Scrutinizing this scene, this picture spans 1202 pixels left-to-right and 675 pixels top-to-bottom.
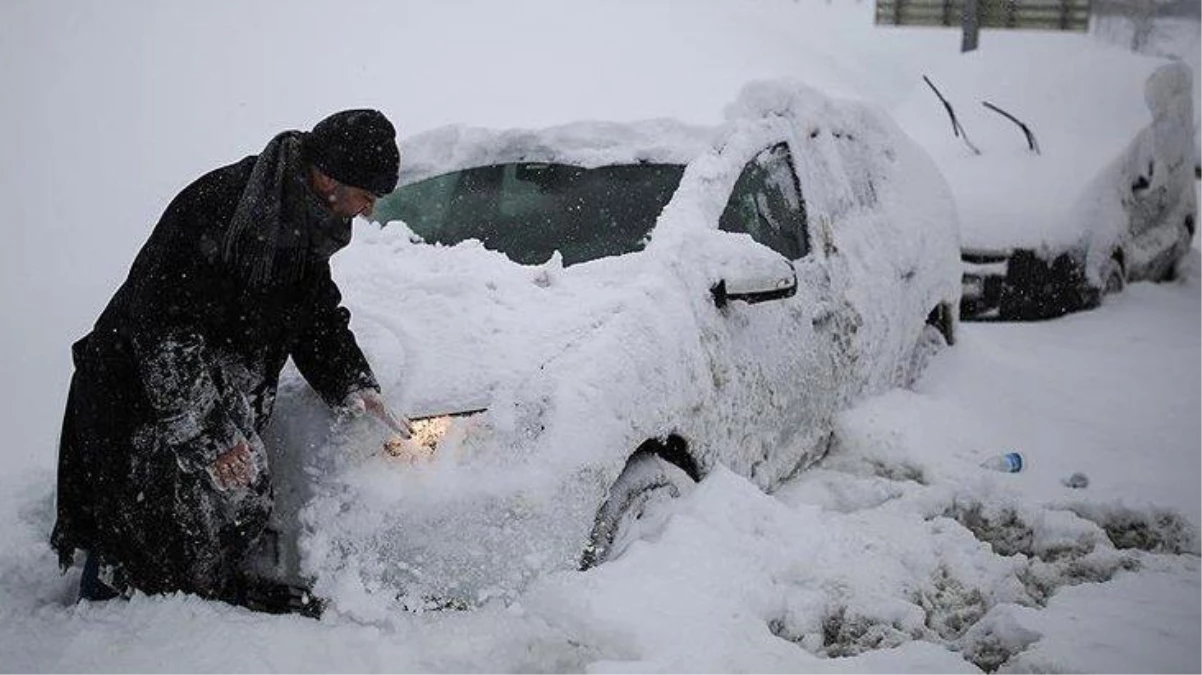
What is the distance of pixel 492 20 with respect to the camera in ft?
78.1

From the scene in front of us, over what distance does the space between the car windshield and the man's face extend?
1042mm

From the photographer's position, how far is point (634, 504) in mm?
2871

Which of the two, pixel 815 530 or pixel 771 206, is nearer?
pixel 815 530

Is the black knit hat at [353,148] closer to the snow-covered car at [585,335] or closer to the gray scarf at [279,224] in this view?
the gray scarf at [279,224]

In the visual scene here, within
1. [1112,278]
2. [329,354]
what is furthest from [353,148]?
[1112,278]

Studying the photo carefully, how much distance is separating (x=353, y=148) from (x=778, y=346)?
6.57 feet

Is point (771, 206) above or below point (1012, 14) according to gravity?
below

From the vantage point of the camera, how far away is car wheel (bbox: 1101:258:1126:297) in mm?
7562

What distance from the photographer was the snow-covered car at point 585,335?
8.20 feet

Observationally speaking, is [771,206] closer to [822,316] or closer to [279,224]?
[822,316]

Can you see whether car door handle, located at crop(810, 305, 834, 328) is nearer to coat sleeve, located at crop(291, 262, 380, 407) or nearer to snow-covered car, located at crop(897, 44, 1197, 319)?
coat sleeve, located at crop(291, 262, 380, 407)

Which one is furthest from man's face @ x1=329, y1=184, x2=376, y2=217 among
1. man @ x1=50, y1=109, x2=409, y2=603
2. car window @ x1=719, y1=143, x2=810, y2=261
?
car window @ x1=719, y1=143, x2=810, y2=261

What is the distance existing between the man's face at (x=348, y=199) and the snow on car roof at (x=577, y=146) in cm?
163

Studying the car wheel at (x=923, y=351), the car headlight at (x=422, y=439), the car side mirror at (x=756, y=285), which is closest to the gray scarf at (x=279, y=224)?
the car headlight at (x=422, y=439)
